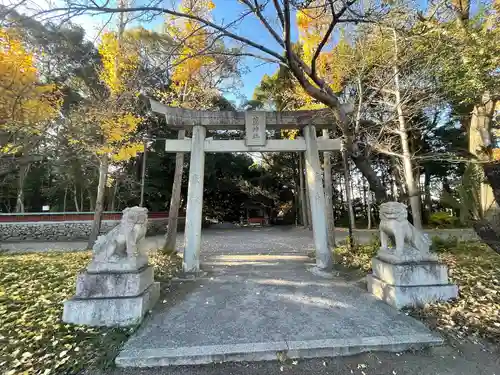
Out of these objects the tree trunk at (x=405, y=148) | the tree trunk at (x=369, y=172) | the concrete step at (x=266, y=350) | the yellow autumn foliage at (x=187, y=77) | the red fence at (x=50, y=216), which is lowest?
the concrete step at (x=266, y=350)

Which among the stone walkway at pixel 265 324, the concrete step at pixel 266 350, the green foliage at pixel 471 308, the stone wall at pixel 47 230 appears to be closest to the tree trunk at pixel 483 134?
the green foliage at pixel 471 308

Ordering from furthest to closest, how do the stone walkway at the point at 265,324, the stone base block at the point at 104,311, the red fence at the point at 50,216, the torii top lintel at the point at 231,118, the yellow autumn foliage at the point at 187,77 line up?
the red fence at the point at 50,216
the yellow autumn foliage at the point at 187,77
the torii top lintel at the point at 231,118
the stone base block at the point at 104,311
the stone walkway at the point at 265,324

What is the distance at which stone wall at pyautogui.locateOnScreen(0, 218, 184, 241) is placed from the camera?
11539 millimetres

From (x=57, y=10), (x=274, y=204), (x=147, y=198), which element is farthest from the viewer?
(x=274, y=204)

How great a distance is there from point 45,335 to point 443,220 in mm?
18424

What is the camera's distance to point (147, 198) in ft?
55.0

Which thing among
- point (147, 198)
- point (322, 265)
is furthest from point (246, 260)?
point (147, 198)

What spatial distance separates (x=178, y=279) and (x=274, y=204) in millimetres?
17539

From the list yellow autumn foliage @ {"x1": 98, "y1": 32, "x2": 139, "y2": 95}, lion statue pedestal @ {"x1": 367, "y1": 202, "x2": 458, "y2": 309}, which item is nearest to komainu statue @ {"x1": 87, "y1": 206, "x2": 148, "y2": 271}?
lion statue pedestal @ {"x1": 367, "y1": 202, "x2": 458, "y2": 309}

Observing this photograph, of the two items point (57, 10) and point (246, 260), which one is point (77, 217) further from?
point (57, 10)

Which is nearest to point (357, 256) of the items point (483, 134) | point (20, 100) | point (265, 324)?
point (265, 324)

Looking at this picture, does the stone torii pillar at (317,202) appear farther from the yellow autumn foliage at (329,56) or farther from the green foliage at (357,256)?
the yellow autumn foliage at (329,56)

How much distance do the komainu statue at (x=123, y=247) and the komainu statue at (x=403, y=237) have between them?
3496mm

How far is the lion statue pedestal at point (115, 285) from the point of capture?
2932mm
